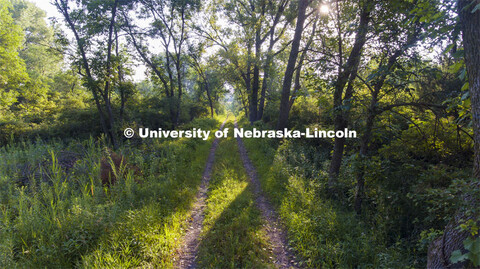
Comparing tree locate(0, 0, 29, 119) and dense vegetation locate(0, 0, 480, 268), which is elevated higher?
tree locate(0, 0, 29, 119)

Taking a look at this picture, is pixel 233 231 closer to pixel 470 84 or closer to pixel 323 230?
pixel 323 230

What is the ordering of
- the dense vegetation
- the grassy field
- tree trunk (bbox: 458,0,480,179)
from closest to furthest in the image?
tree trunk (bbox: 458,0,480,179) < the dense vegetation < the grassy field

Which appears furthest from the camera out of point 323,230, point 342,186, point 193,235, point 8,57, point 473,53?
point 8,57

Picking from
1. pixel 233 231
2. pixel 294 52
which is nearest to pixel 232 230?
pixel 233 231

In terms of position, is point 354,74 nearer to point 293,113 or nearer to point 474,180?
point 474,180

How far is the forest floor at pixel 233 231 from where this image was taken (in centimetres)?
404

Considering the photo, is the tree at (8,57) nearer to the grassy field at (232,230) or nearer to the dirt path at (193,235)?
the dirt path at (193,235)

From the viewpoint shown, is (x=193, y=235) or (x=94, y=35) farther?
(x=94, y=35)

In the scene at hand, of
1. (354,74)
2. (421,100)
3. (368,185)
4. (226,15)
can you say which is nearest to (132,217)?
(368,185)

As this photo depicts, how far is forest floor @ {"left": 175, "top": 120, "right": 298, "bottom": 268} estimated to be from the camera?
404 centimetres

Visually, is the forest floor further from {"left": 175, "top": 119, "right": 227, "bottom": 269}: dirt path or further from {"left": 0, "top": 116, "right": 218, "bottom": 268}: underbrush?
{"left": 0, "top": 116, "right": 218, "bottom": 268}: underbrush

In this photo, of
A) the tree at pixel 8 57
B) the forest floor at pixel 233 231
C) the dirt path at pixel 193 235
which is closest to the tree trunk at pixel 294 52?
the forest floor at pixel 233 231

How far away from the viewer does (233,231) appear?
4828 mm

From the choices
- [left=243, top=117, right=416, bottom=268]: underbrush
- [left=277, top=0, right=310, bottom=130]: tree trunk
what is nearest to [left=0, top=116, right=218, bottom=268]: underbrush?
[left=243, top=117, right=416, bottom=268]: underbrush
